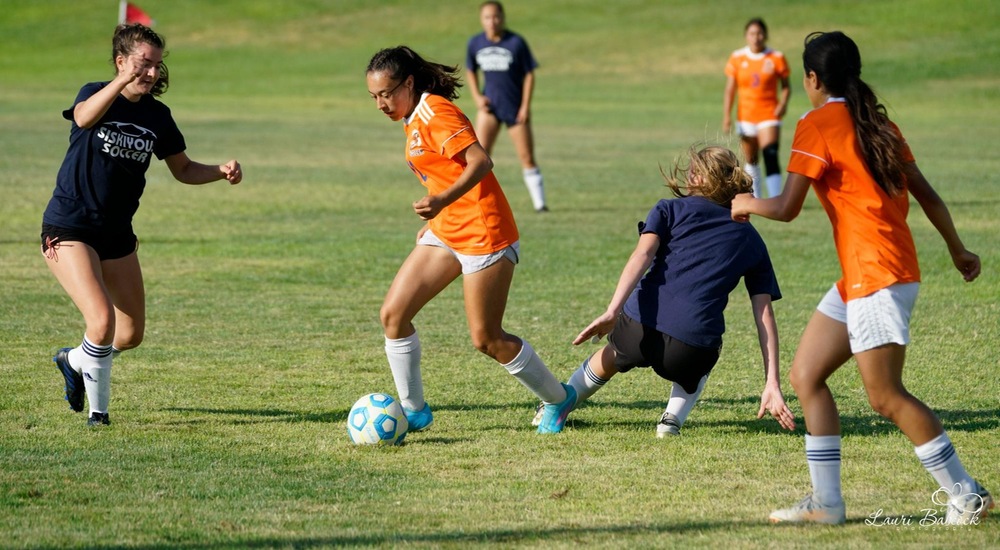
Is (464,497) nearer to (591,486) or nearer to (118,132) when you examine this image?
(591,486)

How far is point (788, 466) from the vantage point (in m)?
5.85

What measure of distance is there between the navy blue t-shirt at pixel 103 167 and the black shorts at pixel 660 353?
96.8 inches

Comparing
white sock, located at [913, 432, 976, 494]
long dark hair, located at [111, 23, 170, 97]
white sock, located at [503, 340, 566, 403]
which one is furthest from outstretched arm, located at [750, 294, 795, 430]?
A: long dark hair, located at [111, 23, 170, 97]

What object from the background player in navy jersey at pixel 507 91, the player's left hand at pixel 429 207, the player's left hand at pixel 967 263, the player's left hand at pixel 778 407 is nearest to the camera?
the player's left hand at pixel 967 263

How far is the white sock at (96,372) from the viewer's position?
21.2 feet

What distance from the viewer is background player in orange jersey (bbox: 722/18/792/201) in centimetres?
1667

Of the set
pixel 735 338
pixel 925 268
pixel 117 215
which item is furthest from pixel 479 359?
pixel 925 268

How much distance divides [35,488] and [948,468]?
3553mm

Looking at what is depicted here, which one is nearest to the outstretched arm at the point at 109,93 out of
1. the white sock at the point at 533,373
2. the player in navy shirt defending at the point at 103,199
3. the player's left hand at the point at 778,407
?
the player in navy shirt defending at the point at 103,199

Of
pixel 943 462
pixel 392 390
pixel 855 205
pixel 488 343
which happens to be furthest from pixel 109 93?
pixel 943 462

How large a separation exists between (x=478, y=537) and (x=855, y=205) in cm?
181

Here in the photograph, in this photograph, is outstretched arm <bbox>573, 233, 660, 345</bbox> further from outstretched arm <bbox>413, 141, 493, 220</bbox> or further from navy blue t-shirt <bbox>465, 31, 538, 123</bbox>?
navy blue t-shirt <bbox>465, 31, 538, 123</bbox>

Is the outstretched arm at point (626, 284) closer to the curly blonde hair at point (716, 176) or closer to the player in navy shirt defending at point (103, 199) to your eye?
the curly blonde hair at point (716, 176)

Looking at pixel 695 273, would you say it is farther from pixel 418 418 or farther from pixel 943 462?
pixel 943 462
